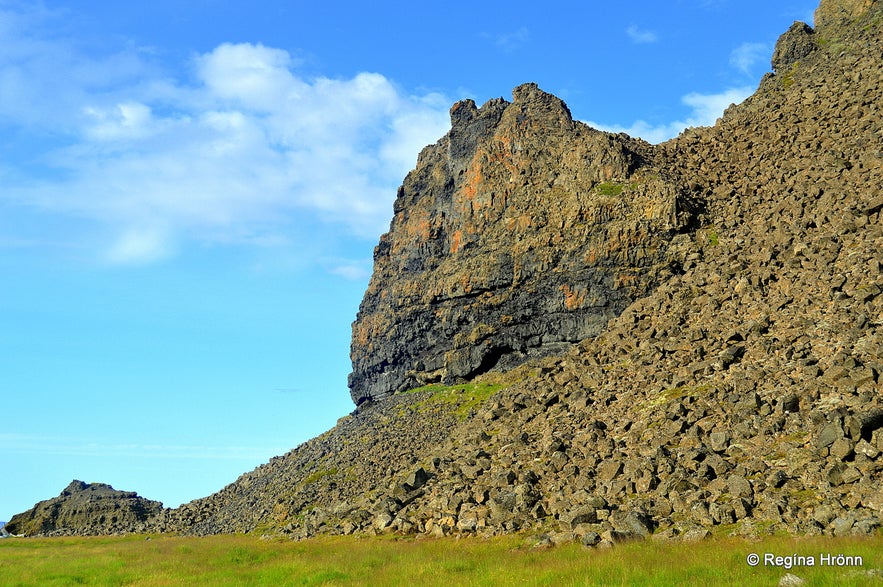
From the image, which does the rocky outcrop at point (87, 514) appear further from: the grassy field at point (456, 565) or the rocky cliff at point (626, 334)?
the grassy field at point (456, 565)

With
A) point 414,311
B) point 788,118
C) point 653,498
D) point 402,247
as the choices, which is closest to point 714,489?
point 653,498

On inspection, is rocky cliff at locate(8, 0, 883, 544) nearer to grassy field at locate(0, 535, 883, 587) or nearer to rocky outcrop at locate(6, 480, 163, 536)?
grassy field at locate(0, 535, 883, 587)

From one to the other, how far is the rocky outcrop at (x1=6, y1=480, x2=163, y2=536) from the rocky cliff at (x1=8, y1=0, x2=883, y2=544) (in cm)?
277

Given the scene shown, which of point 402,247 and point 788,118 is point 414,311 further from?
point 788,118

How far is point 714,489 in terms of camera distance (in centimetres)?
3197

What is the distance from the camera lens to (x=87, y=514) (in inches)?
3878

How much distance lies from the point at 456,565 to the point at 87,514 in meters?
89.9

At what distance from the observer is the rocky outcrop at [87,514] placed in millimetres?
93875

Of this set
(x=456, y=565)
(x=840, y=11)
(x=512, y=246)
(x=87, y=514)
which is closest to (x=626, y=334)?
(x=512, y=246)

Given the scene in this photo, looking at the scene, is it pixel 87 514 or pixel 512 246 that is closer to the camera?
pixel 512 246

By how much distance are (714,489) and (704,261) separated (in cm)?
3808

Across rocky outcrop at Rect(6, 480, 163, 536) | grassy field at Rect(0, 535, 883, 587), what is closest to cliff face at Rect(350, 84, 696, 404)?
rocky outcrop at Rect(6, 480, 163, 536)

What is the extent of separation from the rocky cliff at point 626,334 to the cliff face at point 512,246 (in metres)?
0.30

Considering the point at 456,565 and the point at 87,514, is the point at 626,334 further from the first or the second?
the point at 87,514
